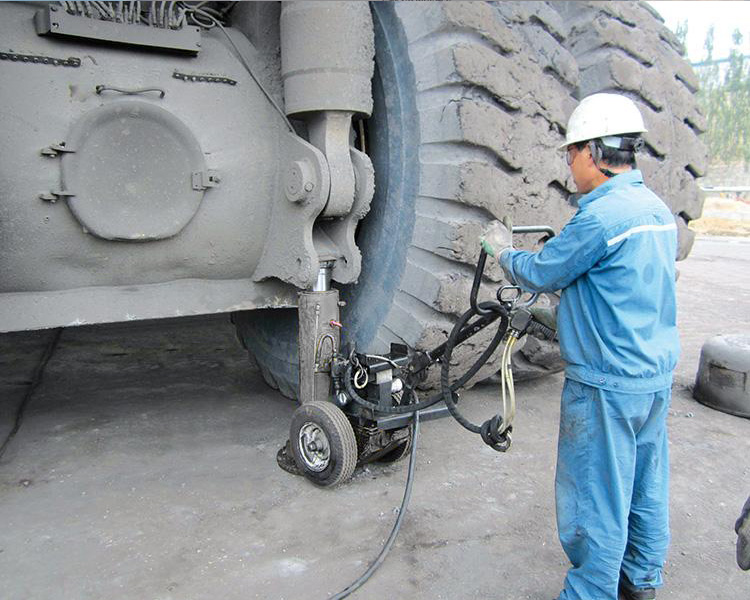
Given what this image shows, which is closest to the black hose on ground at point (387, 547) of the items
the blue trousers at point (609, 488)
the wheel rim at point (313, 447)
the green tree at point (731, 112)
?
the wheel rim at point (313, 447)

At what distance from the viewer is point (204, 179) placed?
2.66m

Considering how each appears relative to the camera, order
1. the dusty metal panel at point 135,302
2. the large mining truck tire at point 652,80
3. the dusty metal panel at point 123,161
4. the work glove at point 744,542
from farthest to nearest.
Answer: the large mining truck tire at point 652,80 < the dusty metal panel at point 135,302 < the dusty metal panel at point 123,161 < the work glove at point 744,542

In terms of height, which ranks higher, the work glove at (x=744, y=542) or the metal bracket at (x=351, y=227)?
the metal bracket at (x=351, y=227)

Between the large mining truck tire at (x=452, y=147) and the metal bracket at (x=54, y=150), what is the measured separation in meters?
1.11

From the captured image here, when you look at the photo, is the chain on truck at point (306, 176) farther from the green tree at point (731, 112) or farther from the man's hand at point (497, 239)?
the green tree at point (731, 112)

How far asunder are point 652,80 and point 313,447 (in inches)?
84.5

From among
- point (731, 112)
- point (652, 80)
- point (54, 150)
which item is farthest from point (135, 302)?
point (731, 112)

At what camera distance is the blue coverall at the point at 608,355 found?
199 centimetres

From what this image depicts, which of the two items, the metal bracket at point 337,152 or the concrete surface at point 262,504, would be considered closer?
the concrete surface at point 262,504

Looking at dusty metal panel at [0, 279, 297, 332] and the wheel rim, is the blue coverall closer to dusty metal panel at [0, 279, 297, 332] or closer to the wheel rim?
the wheel rim

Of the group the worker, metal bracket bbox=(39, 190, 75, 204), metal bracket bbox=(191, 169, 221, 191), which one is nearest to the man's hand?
the worker

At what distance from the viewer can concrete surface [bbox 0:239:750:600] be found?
7.13 ft

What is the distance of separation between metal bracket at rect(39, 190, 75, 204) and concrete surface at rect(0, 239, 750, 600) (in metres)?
1.06

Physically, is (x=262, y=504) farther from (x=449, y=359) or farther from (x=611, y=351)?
(x=611, y=351)
